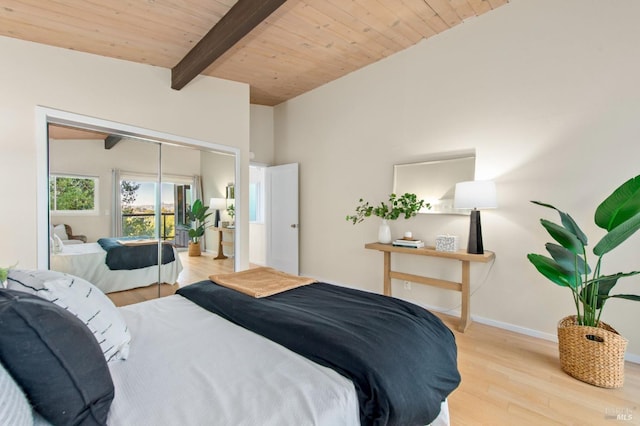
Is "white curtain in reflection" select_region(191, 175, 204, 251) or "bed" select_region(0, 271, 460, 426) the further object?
"white curtain in reflection" select_region(191, 175, 204, 251)

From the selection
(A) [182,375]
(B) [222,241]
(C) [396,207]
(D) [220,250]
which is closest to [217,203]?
(B) [222,241]

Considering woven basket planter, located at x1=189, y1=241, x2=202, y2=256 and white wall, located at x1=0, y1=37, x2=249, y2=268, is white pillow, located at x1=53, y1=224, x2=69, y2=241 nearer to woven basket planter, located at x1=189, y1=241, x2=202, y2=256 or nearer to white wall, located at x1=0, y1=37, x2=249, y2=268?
white wall, located at x1=0, y1=37, x2=249, y2=268

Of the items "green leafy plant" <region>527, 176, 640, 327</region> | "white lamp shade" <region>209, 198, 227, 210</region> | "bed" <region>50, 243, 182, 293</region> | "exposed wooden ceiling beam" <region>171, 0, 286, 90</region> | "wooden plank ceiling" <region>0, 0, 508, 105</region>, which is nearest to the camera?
"green leafy plant" <region>527, 176, 640, 327</region>

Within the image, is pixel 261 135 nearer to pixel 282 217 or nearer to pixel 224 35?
pixel 282 217

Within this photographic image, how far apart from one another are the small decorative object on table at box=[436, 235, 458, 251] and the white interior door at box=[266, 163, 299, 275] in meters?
2.41

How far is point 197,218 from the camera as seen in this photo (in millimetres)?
3723

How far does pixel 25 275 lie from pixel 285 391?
44.0 inches

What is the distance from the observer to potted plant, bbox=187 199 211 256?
12.1 ft

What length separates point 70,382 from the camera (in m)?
0.78

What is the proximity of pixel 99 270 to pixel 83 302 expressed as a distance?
229 cm

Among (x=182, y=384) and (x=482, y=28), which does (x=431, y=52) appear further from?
(x=182, y=384)

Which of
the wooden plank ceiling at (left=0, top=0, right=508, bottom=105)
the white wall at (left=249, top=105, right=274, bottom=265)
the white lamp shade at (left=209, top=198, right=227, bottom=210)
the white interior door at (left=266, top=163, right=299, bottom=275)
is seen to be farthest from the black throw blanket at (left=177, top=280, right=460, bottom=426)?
the white wall at (left=249, top=105, right=274, bottom=265)

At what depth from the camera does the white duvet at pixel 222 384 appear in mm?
895

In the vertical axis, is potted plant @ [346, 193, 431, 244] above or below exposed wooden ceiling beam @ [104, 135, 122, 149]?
below
